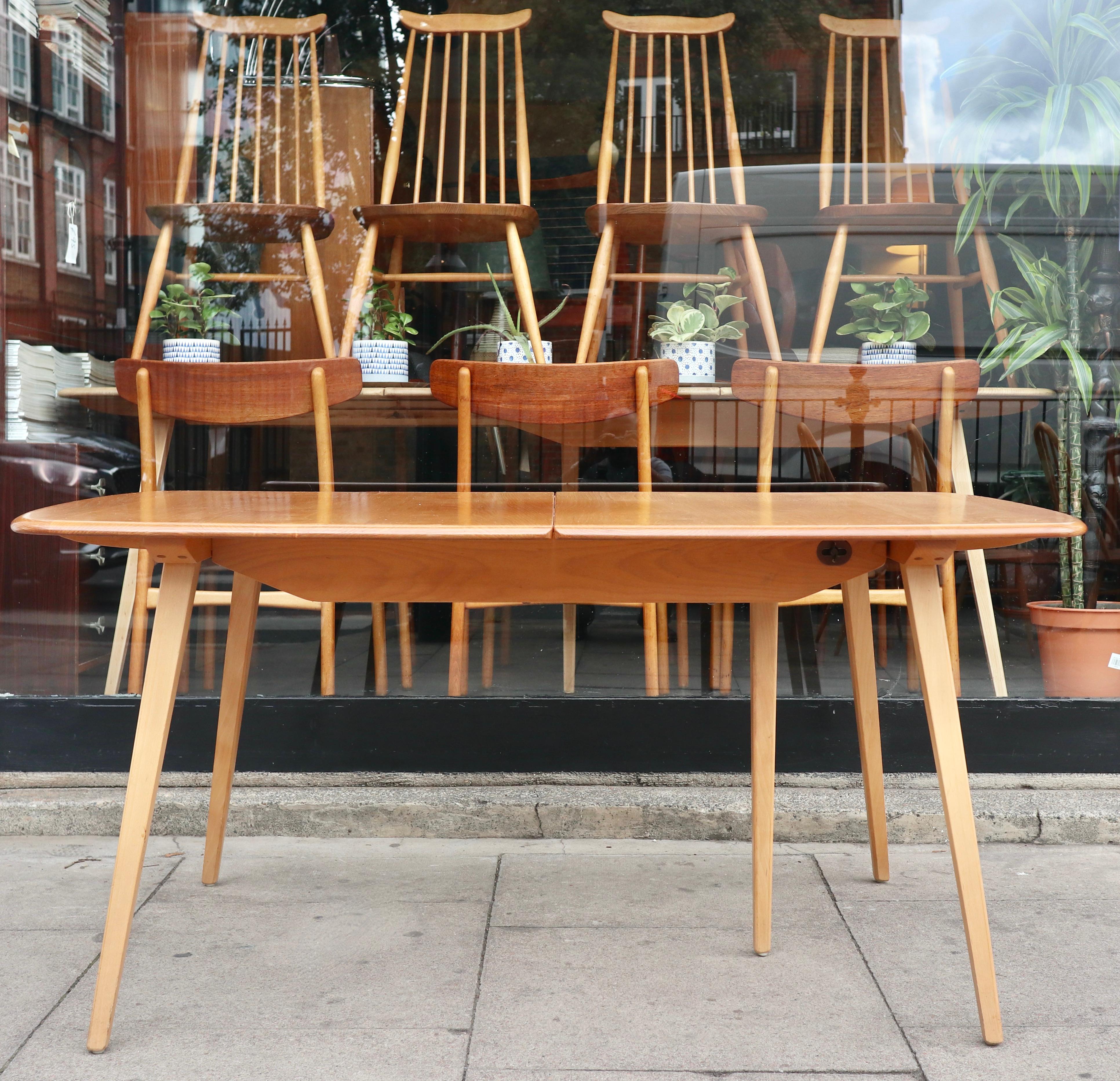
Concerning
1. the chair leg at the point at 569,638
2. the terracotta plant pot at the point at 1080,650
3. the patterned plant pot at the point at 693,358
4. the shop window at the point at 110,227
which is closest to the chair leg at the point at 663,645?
the chair leg at the point at 569,638

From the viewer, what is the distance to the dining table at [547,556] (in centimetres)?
143

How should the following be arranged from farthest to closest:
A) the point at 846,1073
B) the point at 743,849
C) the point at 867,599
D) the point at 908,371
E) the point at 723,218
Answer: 1. the point at 723,218
2. the point at 908,371
3. the point at 743,849
4. the point at 867,599
5. the point at 846,1073

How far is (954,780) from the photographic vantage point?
1598 mm

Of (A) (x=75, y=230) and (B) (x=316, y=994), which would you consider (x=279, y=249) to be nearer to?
(A) (x=75, y=230)

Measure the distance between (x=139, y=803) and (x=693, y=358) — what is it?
1.98 metres

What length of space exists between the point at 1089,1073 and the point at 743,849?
1.05 metres

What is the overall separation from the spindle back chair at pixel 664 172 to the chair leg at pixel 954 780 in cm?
158

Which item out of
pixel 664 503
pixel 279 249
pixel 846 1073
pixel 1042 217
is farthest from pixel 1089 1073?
pixel 279 249

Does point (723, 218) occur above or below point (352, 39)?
below

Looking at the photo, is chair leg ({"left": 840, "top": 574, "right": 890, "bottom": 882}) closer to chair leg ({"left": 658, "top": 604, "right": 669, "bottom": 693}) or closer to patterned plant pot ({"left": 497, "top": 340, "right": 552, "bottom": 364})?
chair leg ({"left": 658, "top": 604, "right": 669, "bottom": 693})

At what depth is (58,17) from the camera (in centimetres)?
296

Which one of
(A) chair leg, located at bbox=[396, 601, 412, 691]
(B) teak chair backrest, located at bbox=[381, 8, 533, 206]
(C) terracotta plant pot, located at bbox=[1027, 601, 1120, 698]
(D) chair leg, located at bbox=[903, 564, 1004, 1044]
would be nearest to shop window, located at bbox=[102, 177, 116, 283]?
(B) teak chair backrest, located at bbox=[381, 8, 533, 206]

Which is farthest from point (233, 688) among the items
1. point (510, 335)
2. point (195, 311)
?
point (510, 335)

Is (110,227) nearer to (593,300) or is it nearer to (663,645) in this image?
(593,300)
